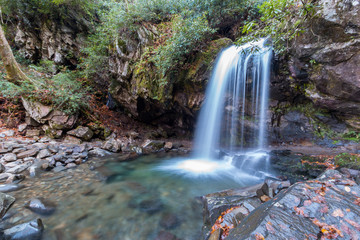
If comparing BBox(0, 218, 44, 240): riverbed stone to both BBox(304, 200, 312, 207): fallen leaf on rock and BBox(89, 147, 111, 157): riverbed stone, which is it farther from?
BBox(89, 147, 111, 157): riverbed stone

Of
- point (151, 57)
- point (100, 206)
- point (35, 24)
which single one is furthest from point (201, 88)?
point (35, 24)

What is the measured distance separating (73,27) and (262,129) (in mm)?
13618

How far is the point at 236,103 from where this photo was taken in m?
7.23

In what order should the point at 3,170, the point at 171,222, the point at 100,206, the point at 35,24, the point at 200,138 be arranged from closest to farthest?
the point at 171,222 < the point at 100,206 < the point at 3,170 < the point at 200,138 < the point at 35,24

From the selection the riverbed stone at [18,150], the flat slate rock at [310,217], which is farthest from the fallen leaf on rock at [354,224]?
the riverbed stone at [18,150]

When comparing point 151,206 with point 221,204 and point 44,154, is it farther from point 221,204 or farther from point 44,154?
point 44,154

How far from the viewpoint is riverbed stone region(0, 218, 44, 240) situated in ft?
7.22

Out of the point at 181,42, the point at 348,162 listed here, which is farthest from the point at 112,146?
the point at 348,162

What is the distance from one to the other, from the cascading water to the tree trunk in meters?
8.31

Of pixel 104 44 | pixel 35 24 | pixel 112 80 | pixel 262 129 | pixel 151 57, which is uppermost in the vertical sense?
pixel 35 24

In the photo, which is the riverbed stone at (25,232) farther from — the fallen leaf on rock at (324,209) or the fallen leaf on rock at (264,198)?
the fallen leaf on rock at (324,209)

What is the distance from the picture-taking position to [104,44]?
8.89 m

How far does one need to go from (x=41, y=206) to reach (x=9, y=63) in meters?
7.84

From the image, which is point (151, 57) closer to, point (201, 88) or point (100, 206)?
point (201, 88)
